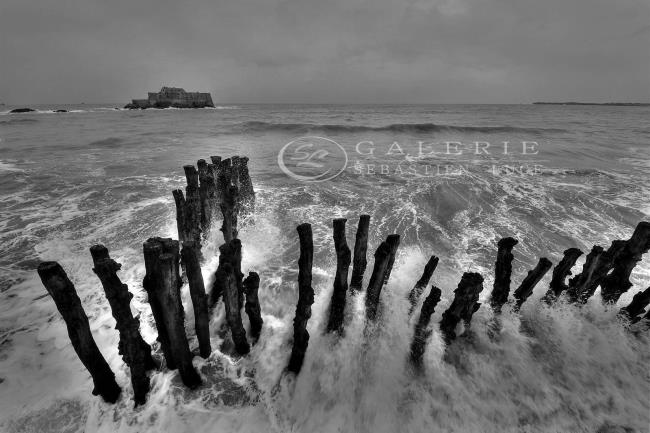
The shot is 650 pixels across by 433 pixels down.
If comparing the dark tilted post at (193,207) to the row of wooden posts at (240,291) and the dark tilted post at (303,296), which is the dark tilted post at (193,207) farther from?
the dark tilted post at (303,296)

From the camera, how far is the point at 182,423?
412cm

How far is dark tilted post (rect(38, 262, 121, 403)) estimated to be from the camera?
3.31 meters

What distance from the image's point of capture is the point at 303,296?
15.3ft

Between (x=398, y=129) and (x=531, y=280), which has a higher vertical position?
(x=398, y=129)

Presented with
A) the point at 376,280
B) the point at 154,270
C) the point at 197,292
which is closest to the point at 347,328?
the point at 376,280

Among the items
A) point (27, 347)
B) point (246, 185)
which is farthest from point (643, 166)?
point (27, 347)

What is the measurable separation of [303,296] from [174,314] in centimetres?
180

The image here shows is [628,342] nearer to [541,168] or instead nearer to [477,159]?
[541,168]

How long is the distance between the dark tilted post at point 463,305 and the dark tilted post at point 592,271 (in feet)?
6.97

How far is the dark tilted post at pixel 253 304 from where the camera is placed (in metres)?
4.82

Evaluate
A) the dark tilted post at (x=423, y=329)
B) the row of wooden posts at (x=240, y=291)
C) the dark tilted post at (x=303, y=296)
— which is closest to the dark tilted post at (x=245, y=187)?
the row of wooden posts at (x=240, y=291)

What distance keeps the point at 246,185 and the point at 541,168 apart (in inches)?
675

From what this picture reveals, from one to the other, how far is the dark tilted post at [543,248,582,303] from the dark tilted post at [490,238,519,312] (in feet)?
3.10

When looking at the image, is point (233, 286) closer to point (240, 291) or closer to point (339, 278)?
point (240, 291)
